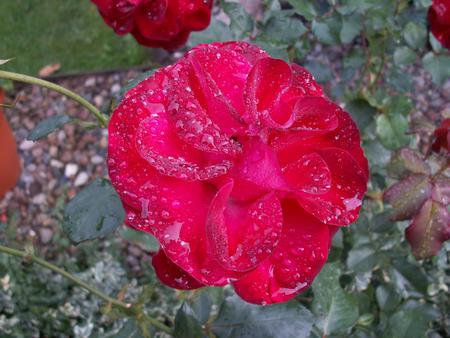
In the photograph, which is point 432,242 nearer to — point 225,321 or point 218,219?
point 225,321

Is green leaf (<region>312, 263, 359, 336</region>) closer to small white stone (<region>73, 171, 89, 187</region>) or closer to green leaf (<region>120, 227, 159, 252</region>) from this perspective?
green leaf (<region>120, 227, 159, 252</region>)

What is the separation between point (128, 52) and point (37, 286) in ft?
4.16

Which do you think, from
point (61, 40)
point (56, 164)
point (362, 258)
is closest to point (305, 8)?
point (362, 258)

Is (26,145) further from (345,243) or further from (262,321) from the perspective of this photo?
(262,321)

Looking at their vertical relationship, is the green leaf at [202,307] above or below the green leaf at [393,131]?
below

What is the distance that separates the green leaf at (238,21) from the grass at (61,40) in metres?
1.57

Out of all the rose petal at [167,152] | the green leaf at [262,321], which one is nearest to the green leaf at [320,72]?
the green leaf at [262,321]

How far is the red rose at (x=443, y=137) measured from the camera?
0.90 meters

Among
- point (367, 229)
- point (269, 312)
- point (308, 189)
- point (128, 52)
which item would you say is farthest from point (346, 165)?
point (128, 52)

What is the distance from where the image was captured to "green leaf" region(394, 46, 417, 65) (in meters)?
1.34

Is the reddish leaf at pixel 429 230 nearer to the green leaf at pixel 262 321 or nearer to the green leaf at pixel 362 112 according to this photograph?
the green leaf at pixel 262 321

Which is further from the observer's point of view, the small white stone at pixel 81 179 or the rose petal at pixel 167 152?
the small white stone at pixel 81 179

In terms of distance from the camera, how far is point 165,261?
63 centimetres

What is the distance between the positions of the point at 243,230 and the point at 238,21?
0.70 meters
